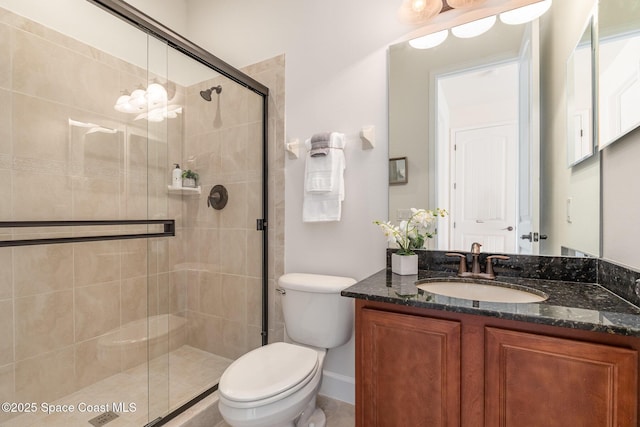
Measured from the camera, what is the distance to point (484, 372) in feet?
2.99

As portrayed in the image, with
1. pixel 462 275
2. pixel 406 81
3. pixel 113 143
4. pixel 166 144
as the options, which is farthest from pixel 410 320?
pixel 113 143

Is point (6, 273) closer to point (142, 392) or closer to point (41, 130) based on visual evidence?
point (41, 130)

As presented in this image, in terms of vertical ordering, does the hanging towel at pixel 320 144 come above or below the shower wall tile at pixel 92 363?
above

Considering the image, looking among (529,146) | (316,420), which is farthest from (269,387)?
(529,146)

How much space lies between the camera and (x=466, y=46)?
1463mm

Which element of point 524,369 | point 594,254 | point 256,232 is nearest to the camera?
point 524,369

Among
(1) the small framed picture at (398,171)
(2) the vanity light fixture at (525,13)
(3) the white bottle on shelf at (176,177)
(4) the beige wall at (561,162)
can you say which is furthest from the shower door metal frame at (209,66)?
(4) the beige wall at (561,162)

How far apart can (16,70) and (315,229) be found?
1.68 meters

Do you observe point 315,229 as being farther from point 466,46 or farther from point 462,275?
point 466,46

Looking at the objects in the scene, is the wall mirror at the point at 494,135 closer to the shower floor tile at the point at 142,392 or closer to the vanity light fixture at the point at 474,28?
the vanity light fixture at the point at 474,28

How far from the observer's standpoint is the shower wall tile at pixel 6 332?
4.71 feet

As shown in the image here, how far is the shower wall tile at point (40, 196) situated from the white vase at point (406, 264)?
1781 millimetres

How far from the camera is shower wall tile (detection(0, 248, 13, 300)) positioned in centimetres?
145

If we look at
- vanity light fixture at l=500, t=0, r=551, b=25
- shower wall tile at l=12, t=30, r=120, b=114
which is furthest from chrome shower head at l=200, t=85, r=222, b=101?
vanity light fixture at l=500, t=0, r=551, b=25
